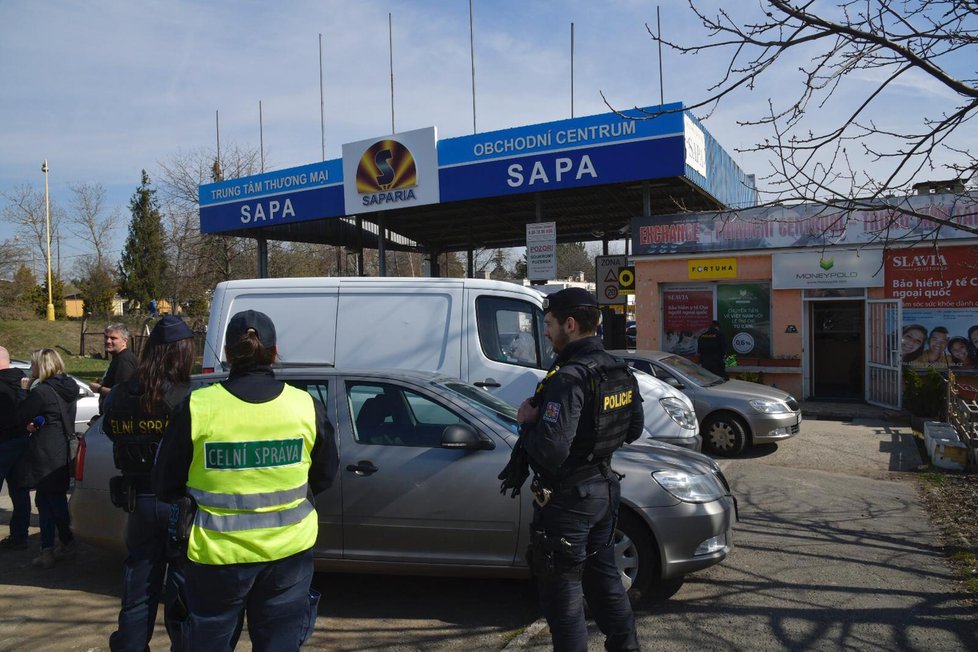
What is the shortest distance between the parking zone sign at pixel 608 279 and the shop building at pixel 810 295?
3.14 metres

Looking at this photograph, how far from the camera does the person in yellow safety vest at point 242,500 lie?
8.70 feet

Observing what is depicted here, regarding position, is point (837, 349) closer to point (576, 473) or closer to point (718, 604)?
point (718, 604)

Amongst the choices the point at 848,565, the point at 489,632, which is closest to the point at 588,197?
the point at 848,565

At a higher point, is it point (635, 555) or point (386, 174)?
point (386, 174)

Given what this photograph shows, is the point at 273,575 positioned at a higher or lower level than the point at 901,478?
higher

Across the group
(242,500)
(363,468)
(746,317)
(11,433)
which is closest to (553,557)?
(242,500)

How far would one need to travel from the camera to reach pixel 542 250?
11.9 m

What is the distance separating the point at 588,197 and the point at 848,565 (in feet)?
49.1

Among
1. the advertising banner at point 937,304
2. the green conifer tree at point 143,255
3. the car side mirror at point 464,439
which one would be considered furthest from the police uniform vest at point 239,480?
the green conifer tree at point 143,255

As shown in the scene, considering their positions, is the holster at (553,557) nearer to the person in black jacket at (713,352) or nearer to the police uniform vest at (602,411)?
the police uniform vest at (602,411)

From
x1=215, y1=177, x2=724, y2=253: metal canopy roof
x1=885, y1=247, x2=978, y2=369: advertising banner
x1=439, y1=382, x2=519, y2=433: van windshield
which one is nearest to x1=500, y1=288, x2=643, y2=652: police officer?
x1=439, y1=382, x2=519, y2=433: van windshield

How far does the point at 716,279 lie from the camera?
1539cm

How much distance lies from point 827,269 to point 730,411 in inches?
230

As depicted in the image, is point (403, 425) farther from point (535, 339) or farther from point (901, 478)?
point (901, 478)
